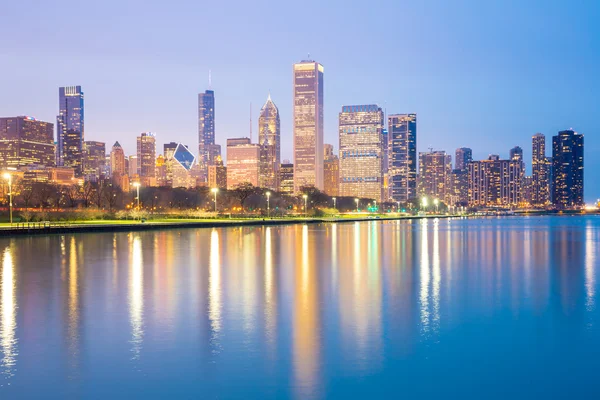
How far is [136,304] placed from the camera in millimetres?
15562

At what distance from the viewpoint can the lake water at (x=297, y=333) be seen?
9023mm

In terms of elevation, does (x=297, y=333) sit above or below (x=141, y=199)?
below

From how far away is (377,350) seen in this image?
10.9 meters

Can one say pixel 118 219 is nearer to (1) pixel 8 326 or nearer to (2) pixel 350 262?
(2) pixel 350 262

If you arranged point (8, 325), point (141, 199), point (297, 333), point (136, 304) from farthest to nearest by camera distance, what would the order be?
1. point (141, 199)
2. point (136, 304)
3. point (8, 325)
4. point (297, 333)

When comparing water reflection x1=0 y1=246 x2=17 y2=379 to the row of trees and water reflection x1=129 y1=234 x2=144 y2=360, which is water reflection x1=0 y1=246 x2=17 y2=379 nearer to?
water reflection x1=129 y1=234 x2=144 y2=360

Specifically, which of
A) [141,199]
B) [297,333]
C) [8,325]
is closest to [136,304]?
[8,325]

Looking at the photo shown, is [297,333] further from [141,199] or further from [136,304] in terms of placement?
[141,199]

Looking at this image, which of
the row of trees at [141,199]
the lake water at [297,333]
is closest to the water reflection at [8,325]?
the lake water at [297,333]

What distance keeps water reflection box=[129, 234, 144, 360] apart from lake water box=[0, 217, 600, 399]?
5 centimetres

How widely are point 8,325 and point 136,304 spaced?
11.0ft

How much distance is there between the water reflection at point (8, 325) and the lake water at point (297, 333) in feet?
0.17

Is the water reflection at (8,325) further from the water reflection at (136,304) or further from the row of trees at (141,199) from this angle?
the row of trees at (141,199)

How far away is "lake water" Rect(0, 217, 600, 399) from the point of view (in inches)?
355
